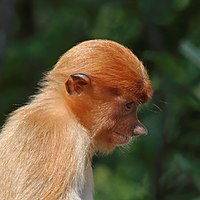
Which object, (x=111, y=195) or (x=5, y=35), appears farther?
Result: (x=111, y=195)

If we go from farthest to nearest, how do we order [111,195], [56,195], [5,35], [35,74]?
[35,74], [111,195], [5,35], [56,195]

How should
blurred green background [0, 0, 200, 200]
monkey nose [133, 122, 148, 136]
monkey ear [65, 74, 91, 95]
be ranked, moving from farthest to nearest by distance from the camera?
blurred green background [0, 0, 200, 200] → monkey nose [133, 122, 148, 136] → monkey ear [65, 74, 91, 95]

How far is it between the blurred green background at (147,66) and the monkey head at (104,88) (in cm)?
216

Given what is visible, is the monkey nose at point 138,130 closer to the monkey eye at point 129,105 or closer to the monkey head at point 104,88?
the monkey head at point 104,88

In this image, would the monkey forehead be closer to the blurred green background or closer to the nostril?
the nostril

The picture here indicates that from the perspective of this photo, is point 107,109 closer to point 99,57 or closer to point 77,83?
point 77,83

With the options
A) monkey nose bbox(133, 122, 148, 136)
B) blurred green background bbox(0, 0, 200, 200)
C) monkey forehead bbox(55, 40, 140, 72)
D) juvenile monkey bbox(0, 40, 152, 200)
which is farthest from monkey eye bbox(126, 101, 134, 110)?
blurred green background bbox(0, 0, 200, 200)

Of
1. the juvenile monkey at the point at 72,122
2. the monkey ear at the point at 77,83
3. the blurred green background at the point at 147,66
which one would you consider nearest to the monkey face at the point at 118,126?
the juvenile monkey at the point at 72,122

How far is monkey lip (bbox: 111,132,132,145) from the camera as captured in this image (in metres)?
7.75

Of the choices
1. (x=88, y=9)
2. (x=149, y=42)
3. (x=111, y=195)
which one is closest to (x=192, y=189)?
(x=111, y=195)

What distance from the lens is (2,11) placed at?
36.6ft

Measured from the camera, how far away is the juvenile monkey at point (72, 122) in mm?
7266

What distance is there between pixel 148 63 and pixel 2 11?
6.41 feet

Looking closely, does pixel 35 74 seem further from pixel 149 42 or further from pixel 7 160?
pixel 7 160
